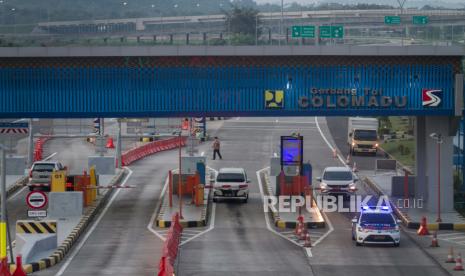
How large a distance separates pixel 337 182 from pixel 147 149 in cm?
2230

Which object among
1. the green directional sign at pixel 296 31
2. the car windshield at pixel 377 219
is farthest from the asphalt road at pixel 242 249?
the green directional sign at pixel 296 31

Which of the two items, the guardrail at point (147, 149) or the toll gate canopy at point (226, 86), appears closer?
the toll gate canopy at point (226, 86)

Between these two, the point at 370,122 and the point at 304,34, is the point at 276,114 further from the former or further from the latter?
the point at 370,122

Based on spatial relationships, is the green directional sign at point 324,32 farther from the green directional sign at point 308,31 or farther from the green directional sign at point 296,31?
the green directional sign at point 296,31

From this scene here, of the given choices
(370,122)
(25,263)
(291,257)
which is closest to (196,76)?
(291,257)

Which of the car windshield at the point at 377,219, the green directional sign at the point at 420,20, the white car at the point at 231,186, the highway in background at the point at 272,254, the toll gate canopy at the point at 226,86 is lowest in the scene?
the highway in background at the point at 272,254

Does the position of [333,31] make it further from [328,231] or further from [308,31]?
[328,231]

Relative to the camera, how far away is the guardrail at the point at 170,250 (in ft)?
70.8

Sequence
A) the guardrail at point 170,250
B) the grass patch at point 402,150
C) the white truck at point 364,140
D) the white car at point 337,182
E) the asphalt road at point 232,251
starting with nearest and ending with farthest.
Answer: the guardrail at point 170,250
the asphalt road at point 232,251
the white car at point 337,182
the grass patch at point 402,150
the white truck at point 364,140

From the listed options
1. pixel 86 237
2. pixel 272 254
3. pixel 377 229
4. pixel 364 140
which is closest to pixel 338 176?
pixel 377 229

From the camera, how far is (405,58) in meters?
36.4

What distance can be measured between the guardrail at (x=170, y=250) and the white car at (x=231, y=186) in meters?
7.43

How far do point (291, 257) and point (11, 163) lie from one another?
81.2 feet

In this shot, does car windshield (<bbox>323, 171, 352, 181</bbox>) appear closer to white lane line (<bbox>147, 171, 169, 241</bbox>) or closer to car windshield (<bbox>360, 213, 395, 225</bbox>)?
white lane line (<bbox>147, 171, 169, 241</bbox>)
